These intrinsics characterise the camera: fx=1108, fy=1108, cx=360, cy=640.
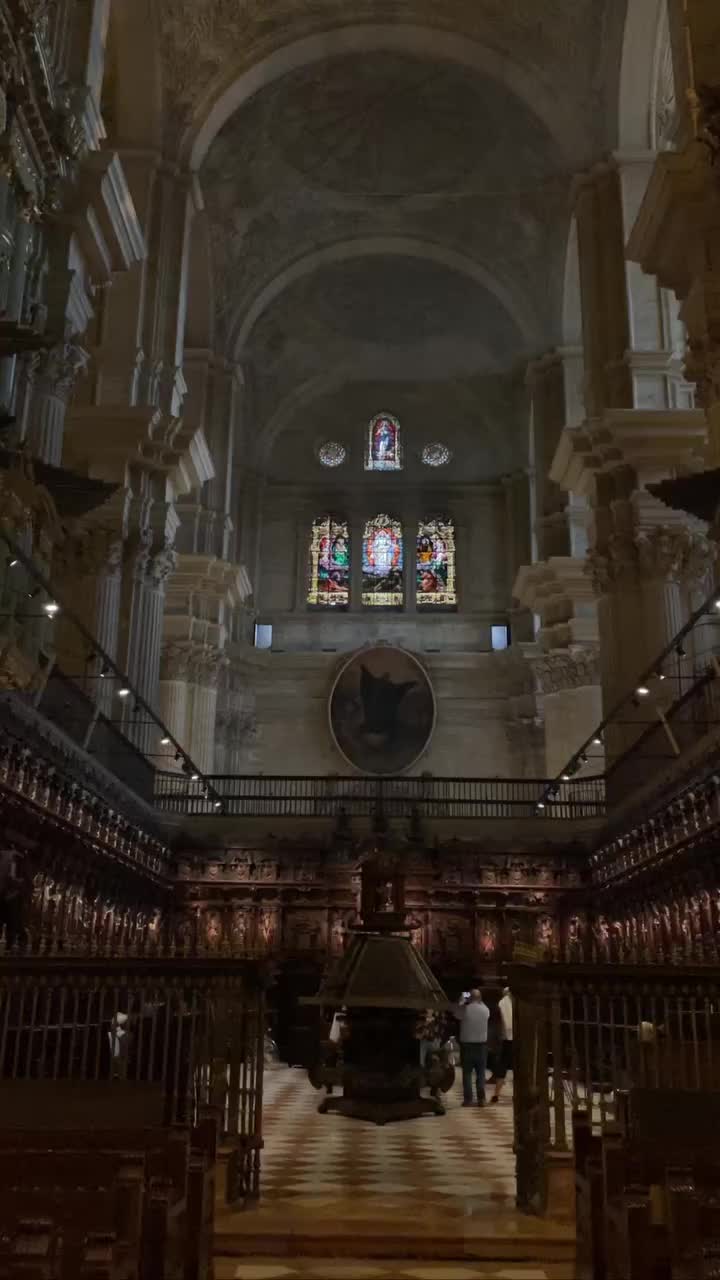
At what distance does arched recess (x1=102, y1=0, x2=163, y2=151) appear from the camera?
21.1 m

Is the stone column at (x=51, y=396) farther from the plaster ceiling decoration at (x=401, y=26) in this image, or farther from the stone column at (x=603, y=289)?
the plaster ceiling decoration at (x=401, y=26)

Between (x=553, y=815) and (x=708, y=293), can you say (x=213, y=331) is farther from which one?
(x=708, y=293)

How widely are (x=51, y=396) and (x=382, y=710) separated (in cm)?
1932

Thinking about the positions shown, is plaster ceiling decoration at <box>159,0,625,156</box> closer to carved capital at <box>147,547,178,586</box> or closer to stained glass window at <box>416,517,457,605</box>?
carved capital at <box>147,547,178,586</box>

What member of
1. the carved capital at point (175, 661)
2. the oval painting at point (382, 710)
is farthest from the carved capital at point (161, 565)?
the oval painting at point (382, 710)

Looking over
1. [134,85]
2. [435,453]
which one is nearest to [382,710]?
[435,453]

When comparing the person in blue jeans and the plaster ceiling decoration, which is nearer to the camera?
the person in blue jeans

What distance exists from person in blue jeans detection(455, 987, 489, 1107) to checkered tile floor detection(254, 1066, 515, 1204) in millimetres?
257

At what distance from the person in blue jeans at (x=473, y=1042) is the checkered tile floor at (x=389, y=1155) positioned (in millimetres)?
257

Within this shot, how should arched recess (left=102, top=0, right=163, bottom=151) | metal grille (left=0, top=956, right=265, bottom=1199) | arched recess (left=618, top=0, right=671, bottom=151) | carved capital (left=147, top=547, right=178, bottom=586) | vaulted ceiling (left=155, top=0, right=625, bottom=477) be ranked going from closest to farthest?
metal grille (left=0, top=956, right=265, bottom=1199) < carved capital (left=147, top=547, right=178, bottom=586) < arched recess (left=618, top=0, right=671, bottom=151) < arched recess (left=102, top=0, right=163, bottom=151) < vaulted ceiling (left=155, top=0, right=625, bottom=477)

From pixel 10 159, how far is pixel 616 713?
12.0m

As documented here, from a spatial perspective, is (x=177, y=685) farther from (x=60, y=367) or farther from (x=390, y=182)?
(x=390, y=182)

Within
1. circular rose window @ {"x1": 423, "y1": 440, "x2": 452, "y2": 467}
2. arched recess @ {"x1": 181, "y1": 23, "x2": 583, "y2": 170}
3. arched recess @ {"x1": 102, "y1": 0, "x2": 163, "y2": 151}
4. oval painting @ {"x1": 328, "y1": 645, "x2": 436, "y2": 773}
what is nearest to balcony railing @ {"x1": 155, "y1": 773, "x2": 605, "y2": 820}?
oval painting @ {"x1": 328, "y1": 645, "x2": 436, "y2": 773}

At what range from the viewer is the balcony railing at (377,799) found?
66.0ft
